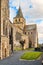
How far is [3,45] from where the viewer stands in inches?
1098

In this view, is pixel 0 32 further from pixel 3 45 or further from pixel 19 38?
pixel 19 38

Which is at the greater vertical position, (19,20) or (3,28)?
(19,20)

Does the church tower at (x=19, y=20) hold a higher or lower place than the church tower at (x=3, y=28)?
higher

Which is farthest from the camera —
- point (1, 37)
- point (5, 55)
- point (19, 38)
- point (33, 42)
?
point (33, 42)

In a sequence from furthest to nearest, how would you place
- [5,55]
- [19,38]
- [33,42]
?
[33,42], [19,38], [5,55]

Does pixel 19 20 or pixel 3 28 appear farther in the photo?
pixel 19 20

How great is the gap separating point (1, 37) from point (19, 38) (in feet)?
159

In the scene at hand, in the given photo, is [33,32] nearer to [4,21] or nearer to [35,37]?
[35,37]

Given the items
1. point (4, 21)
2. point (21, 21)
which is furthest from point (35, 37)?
point (4, 21)

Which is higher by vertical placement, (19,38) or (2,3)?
(2,3)

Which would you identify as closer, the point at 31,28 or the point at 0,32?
the point at 0,32

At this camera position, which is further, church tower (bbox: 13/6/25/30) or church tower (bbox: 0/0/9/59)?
church tower (bbox: 13/6/25/30)

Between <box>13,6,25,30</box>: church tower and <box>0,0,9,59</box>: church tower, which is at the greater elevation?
<box>13,6,25,30</box>: church tower

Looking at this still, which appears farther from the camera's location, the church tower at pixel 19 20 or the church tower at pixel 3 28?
the church tower at pixel 19 20
